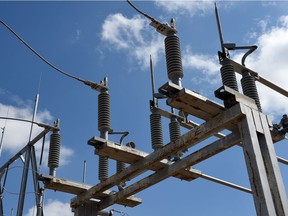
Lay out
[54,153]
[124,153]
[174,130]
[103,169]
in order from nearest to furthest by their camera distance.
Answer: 1. [124,153]
2. [174,130]
3. [103,169]
4. [54,153]

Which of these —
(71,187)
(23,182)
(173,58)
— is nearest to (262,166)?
(173,58)

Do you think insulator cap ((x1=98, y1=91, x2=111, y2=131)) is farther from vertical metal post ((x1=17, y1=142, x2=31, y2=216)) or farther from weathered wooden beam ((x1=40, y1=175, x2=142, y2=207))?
vertical metal post ((x1=17, y1=142, x2=31, y2=216))

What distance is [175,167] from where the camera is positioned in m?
6.73

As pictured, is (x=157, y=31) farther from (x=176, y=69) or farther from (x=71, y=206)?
(x=71, y=206)

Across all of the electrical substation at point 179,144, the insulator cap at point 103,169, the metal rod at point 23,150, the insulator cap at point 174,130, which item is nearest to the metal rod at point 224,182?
the electrical substation at point 179,144

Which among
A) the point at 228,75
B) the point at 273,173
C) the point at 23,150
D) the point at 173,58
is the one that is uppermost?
the point at 23,150

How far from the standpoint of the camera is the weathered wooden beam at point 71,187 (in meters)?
7.52

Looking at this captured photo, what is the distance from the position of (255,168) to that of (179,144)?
139cm

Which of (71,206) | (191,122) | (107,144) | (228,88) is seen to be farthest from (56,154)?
(228,88)

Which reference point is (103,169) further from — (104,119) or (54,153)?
(104,119)

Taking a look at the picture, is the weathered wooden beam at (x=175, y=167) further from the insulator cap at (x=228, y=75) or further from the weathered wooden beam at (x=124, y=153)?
the insulator cap at (x=228, y=75)

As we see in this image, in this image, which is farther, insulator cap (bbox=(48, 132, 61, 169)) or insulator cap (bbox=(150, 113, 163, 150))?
insulator cap (bbox=(48, 132, 61, 169))

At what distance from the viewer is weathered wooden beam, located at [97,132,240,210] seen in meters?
5.85

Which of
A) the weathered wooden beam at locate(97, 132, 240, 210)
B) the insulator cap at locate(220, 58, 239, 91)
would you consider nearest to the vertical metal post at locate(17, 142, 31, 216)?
the weathered wooden beam at locate(97, 132, 240, 210)
